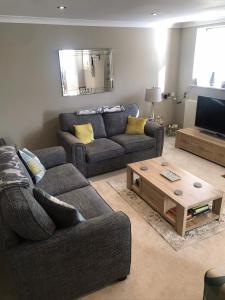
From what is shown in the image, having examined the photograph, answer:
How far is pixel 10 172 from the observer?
1.85 meters

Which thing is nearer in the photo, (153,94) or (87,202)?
(87,202)

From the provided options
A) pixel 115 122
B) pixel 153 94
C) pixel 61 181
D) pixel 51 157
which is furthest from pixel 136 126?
pixel 61 181

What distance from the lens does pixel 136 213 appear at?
9.14 feet

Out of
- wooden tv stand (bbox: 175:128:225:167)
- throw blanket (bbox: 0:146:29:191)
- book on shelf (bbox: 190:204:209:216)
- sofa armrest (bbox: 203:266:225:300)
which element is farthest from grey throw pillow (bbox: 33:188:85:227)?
wooden tv stand (bbox: 175:128:225:167)

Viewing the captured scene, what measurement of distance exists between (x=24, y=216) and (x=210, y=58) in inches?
181

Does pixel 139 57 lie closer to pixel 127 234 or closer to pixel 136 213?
pixel 136 213

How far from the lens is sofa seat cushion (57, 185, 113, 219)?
2072 mm

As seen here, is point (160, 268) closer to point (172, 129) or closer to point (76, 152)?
point (76, 152)

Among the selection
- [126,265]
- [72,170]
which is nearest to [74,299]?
[126,265]

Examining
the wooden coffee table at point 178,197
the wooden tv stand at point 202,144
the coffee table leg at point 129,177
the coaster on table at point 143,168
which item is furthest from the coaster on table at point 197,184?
the wooden tv stand at point 202,144

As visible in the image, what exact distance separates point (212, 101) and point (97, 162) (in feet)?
7.57

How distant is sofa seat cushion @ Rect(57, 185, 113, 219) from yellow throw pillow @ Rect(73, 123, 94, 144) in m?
1.43

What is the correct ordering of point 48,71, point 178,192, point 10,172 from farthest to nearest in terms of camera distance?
point 48,71 → point 178,192 → point 10,172

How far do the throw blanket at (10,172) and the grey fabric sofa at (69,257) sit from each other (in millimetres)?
94
